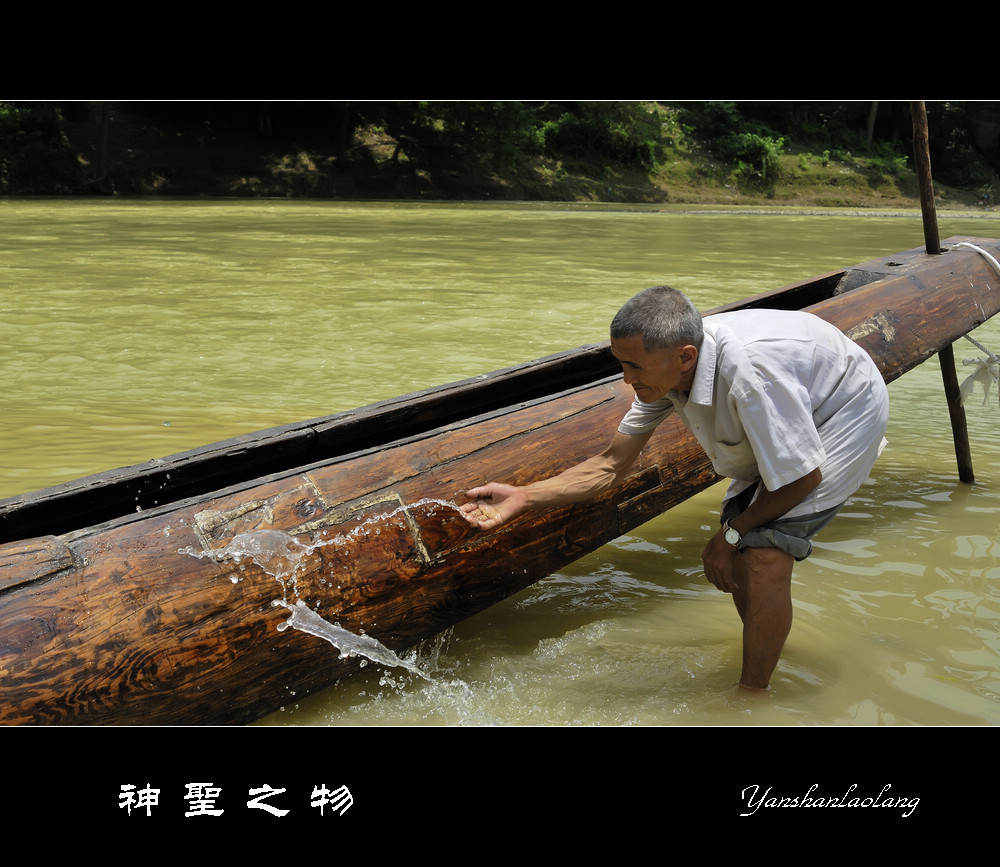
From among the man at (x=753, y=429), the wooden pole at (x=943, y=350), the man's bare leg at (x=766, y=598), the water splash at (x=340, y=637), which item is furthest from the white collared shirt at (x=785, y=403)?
the wooden pole at (x=943, y=350)

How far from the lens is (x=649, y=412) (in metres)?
2.88

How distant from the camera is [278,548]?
2488 mm

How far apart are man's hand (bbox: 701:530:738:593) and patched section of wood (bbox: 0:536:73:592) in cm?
177

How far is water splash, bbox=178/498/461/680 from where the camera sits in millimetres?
2430


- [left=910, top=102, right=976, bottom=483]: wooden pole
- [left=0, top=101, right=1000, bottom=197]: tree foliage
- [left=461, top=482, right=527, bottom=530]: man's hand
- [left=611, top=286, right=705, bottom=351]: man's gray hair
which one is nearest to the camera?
[left=611, top=286, right=705, bottom=351]: man's gray hair

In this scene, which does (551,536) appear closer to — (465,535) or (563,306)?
(465,535)

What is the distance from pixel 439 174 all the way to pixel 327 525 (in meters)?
27.0

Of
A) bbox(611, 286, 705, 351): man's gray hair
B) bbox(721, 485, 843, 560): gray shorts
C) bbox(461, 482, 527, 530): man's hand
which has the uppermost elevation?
bbox(611, 286, 705, 351): man's gray hair

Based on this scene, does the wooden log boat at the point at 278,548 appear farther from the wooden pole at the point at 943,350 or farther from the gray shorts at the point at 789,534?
the wooden pole at the point at 943,350

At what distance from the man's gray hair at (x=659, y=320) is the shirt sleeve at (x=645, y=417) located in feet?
1.46

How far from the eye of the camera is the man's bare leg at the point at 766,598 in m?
2.67

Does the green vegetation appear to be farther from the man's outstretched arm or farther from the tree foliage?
the man's outstretched arm

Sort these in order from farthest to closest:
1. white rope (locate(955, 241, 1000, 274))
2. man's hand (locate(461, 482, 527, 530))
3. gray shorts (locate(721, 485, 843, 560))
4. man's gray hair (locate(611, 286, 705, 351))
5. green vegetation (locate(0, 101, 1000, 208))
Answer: green vegetation (locate(0, 101, 1000, 208)), white rope (locate(955, 241, 1000, 274)), man's hand (locate(461, 482, 527, 530)), gray shorts (locate(721, 485, 843, 560)), man's gray hair (locate(611, 286, 705, 351))

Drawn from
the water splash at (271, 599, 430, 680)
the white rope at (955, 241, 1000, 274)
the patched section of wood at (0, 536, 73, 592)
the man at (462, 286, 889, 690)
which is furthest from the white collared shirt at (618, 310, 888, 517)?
the white rope at (955, 241, 1000, 274)
